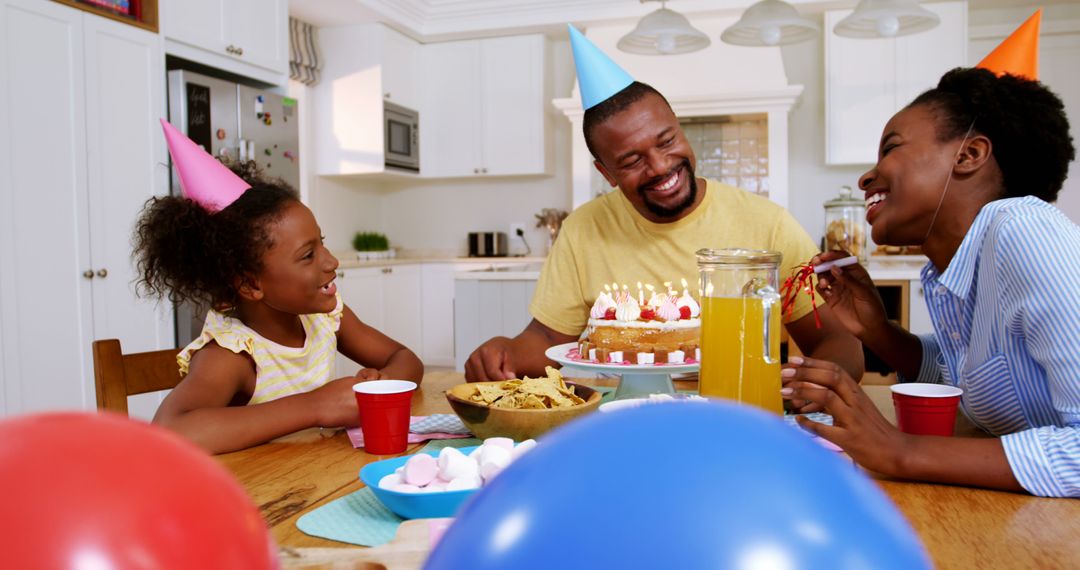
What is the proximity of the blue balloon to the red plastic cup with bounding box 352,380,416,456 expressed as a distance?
0.80 m

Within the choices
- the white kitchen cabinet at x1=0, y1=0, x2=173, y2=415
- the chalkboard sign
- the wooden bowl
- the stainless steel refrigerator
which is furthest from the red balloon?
A: the chalkboard sign

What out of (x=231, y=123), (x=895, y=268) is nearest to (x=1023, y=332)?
(x=895, y=268)

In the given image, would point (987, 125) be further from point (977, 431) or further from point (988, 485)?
point (988, 485)

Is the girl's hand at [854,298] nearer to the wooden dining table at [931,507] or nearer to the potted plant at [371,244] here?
the wooden dining table at [931,507]

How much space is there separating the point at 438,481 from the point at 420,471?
0.9 inches

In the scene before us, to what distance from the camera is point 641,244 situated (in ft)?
6.50

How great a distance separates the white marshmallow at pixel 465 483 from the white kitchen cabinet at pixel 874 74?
4997 mm

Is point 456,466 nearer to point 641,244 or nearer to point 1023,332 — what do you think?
point 1023,332

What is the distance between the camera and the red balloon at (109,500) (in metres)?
0.25

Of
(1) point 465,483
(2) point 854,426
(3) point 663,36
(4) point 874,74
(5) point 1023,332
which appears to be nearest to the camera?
(1) point 465,483

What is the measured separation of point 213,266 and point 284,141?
2877 millimetres

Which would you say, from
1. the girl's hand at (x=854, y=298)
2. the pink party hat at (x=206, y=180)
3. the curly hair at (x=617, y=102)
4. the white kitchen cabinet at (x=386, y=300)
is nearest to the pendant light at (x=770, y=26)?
the curly hair at (x=617, y=102)

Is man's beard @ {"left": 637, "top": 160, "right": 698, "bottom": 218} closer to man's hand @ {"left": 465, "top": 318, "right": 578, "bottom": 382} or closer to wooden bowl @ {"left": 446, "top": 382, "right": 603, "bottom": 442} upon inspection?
man's hand @ {"left": 465, "top": 318, "right": 578, "bottom": 382}

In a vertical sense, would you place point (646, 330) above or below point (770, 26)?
below
